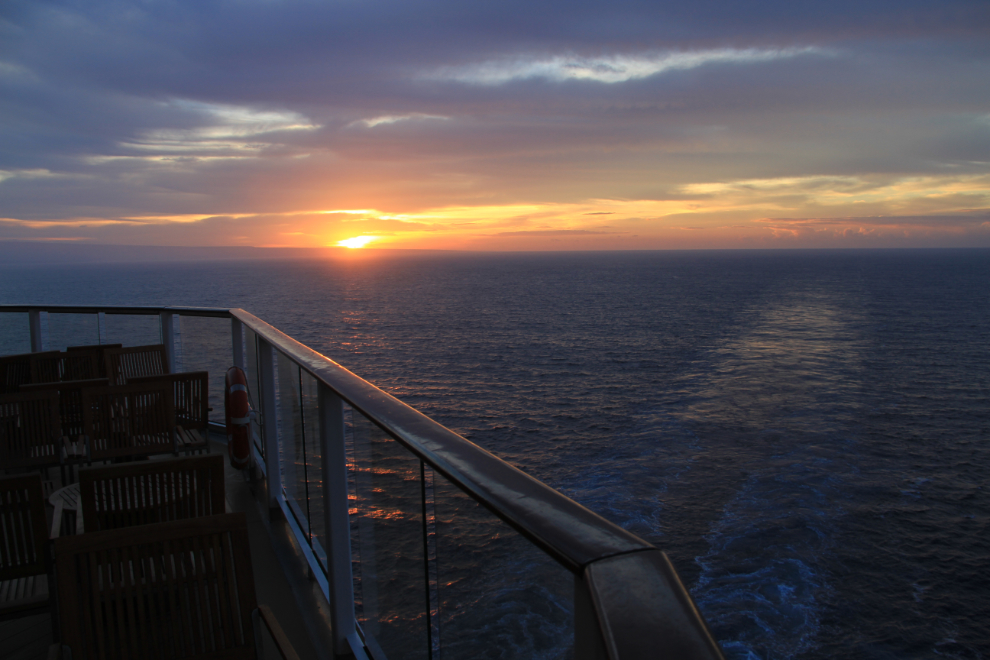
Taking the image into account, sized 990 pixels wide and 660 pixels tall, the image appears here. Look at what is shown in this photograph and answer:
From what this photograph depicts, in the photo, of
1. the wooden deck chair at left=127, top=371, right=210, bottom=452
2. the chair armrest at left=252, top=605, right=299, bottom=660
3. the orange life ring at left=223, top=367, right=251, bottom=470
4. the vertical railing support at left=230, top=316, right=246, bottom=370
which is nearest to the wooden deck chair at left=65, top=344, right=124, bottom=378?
the vertical railing support at left=230, top=316, right=246, bottom=370

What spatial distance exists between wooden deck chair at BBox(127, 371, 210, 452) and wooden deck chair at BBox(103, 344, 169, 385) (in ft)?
3.07

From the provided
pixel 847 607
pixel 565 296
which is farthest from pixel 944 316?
pixel 847 607

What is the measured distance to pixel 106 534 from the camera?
Answer: 131 cm

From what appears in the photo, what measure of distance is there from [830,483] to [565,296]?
5572cm

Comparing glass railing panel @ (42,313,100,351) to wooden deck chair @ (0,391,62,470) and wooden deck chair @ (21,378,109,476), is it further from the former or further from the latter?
wooden deck chair @ (0,391,62,470)

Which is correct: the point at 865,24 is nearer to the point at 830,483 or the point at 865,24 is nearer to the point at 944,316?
the point at 944,316

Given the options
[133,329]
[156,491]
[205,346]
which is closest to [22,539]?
[156,491]

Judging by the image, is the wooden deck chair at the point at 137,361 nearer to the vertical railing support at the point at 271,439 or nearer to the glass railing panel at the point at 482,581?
the vertical railing support at the point at 271,439

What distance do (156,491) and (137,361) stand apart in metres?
3.04

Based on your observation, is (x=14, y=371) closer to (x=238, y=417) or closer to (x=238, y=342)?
(x=238, y=342)

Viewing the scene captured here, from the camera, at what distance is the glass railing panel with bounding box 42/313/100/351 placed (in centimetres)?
570

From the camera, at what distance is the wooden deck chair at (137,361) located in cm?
422

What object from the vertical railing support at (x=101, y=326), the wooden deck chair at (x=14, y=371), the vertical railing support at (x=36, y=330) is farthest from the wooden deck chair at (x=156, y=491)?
the vertical railing support at (x=36, y=330)

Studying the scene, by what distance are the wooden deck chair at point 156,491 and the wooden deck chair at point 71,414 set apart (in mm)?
1608
